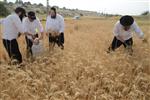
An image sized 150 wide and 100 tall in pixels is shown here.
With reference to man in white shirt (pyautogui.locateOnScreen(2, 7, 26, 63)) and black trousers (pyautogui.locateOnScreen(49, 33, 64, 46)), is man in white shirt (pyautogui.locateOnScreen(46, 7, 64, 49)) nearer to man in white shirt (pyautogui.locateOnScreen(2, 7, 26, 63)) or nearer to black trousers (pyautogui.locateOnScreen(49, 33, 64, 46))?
black trousers (pyautogui.locateOnScreen(49, 33, 64, 46))

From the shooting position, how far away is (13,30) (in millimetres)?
7688

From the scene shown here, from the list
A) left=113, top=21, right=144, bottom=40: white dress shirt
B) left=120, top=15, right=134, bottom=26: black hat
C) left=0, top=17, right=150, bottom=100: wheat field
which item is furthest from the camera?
left=113, top=21, right=144, bottom=40: white dress shirt

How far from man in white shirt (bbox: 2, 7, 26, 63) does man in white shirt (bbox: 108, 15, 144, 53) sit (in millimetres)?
2073

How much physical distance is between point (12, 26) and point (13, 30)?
93 millimetres

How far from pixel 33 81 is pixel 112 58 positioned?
193 centimetres

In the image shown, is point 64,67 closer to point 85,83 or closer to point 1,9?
point 85,83

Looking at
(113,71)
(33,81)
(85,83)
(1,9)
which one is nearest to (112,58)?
(113,71)

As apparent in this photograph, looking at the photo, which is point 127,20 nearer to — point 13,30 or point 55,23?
point 55,23

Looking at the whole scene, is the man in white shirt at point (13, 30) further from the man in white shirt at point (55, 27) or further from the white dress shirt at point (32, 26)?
Result: the man in white shirt at point (55, 27)

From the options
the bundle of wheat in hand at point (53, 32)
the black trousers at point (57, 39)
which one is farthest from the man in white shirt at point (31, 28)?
the black trousers at point (57, 39)

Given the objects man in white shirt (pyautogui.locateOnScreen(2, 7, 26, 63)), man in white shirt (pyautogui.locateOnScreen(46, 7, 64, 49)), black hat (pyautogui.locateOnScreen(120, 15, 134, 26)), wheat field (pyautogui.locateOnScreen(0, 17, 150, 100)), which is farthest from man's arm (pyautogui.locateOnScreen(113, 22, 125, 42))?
man in white shirt (pyautogui.locateOnScreen(2, 7, 26, 63))

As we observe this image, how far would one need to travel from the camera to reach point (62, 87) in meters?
5.45

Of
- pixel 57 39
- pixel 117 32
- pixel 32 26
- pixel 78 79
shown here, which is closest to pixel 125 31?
pixel 117 32

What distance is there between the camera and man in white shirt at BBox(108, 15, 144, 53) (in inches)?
315
